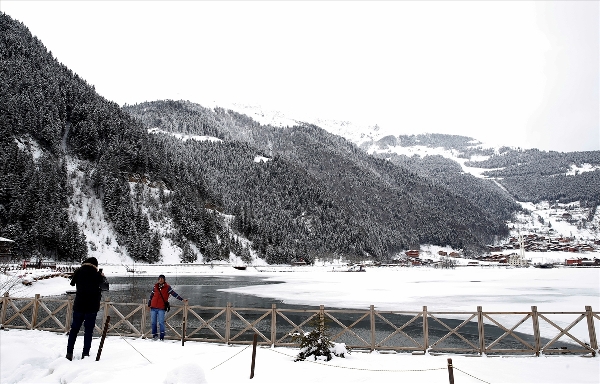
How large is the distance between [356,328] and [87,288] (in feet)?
53.3

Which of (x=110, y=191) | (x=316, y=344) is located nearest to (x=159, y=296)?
(x=316, y=344)

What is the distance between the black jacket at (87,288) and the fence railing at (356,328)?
10.9ft

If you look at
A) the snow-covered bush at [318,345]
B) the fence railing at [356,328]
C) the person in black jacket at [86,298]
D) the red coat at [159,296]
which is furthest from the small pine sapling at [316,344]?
the person in black jacket at [86,298]

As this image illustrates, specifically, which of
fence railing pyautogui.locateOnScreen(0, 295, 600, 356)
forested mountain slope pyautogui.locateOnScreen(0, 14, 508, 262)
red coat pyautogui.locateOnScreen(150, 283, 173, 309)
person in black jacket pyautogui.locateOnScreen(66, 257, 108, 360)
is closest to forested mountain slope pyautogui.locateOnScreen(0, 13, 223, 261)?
forested mountain slope pyautogui.locateOnScreen(0, 14, 508, 262)

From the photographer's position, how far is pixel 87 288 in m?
10.7

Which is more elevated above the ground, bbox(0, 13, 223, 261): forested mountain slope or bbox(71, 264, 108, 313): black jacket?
bbox(0, 13, 223, 261): forested mountain slope

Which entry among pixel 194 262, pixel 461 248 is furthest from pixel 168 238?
pixel 461 248

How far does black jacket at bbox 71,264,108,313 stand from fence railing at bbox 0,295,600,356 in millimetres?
3316

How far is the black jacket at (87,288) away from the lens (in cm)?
1070

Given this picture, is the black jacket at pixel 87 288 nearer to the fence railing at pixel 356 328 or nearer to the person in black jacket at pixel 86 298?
the person in black jacket at pixel 86 298

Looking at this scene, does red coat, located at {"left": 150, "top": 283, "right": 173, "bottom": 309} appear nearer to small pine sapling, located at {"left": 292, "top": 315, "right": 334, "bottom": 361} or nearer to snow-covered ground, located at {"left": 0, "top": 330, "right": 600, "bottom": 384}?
snow-covered ground, located at {"left": 0, "top": 330, "right": 600, "bottom": 384}

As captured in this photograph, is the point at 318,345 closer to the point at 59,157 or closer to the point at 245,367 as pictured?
the point at 245,367

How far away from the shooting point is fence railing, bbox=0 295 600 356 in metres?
13.5

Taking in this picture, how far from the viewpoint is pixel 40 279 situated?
43062mm
